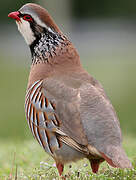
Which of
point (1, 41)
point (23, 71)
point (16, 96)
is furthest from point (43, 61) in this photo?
point (1, 41)

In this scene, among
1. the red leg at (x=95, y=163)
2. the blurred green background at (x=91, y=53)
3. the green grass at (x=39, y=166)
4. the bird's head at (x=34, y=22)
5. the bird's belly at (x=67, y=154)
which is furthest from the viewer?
the blurred green background at (x=91, y=53)

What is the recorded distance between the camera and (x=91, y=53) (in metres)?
27.1

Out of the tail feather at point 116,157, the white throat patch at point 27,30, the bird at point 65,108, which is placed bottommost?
the tail feather at point 116,157

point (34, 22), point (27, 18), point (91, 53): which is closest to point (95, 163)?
point (34, 22)

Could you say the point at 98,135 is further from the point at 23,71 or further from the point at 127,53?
the point at 127,53

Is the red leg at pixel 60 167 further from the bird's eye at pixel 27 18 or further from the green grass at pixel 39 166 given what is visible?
the bird's eye at pixel 27 18

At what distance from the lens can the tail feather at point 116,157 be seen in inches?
184

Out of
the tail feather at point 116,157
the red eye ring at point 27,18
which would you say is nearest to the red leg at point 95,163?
the tail feather at point 116,157

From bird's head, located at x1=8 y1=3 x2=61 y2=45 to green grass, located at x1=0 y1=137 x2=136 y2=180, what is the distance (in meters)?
1.50

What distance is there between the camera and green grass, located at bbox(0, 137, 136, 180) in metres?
4.65

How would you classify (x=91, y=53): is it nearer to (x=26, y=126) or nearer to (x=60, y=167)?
(x=26, y=126)

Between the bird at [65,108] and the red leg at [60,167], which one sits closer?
the bird at [65,108]

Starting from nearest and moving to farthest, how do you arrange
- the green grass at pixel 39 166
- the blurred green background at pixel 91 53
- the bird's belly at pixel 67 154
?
the green grass at pixel 39 166
the bird's belly at pixel 67 154
the blurred green background at pixel 91 53

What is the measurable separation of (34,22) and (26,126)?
6.69m
